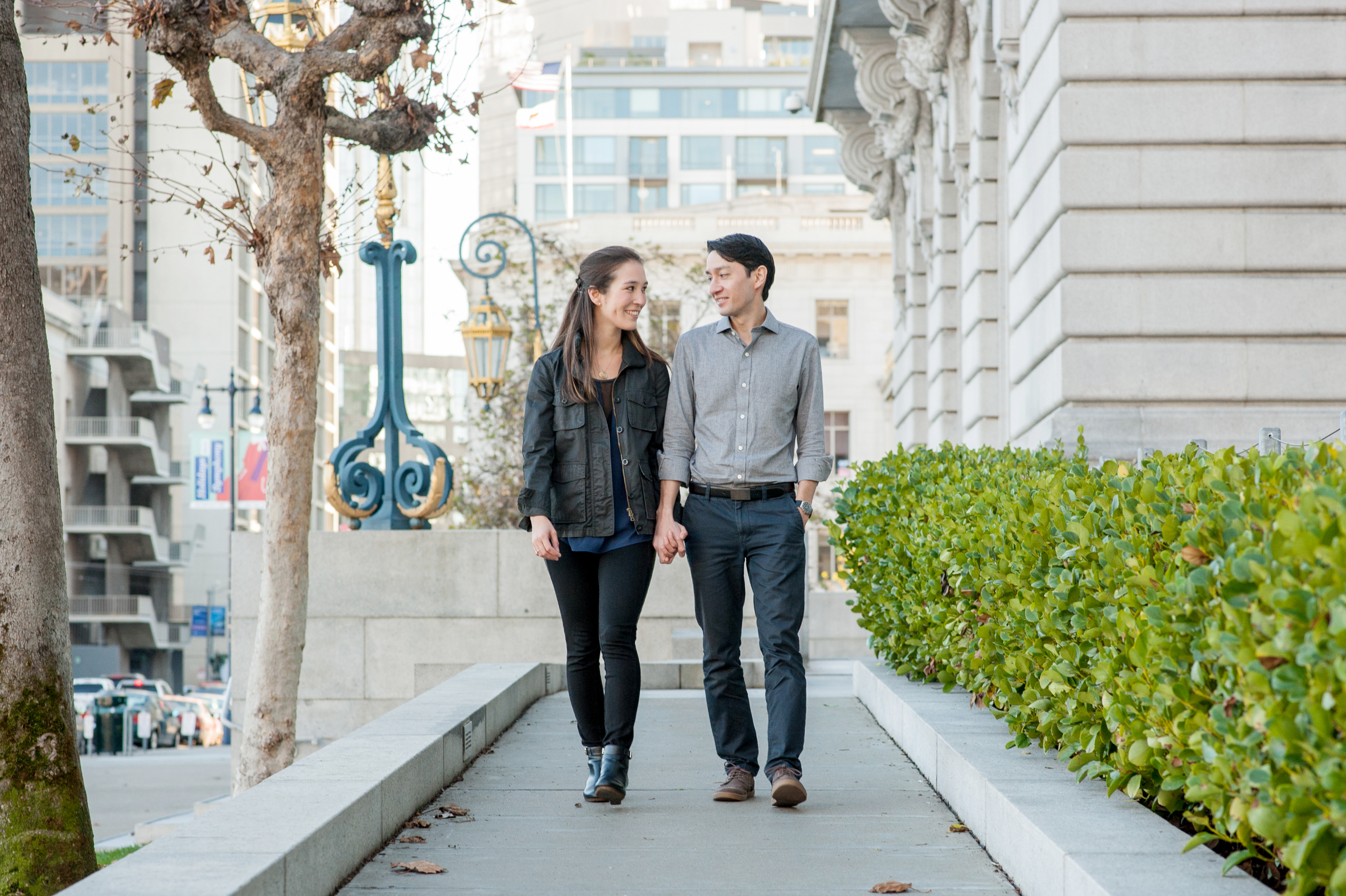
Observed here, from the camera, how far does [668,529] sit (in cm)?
593

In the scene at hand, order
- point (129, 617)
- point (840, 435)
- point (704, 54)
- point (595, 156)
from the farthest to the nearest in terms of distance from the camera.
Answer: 1. point (704, 54)
2. point (595, 156)
3. point (129, 617)
4. point (840, 435)

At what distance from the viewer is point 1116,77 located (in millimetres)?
12281

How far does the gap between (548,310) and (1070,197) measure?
876 inches

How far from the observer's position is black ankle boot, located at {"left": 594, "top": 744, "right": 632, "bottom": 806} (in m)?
6.16

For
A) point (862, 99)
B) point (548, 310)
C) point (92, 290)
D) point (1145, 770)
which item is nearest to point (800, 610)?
point (1145, 770)

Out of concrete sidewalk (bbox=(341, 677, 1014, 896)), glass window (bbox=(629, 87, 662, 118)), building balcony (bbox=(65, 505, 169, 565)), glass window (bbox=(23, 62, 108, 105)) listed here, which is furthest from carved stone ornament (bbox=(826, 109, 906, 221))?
glass window (bbox=(23, 62, 108, 105))

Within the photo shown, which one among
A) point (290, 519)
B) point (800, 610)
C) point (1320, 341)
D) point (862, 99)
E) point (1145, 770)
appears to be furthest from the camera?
point (862, 99)

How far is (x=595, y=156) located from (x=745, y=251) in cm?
8108

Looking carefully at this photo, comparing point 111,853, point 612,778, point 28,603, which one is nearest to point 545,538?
point 612,778

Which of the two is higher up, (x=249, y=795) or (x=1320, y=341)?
(x=1320, y=341)

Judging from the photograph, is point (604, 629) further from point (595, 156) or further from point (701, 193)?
point (595, 156)

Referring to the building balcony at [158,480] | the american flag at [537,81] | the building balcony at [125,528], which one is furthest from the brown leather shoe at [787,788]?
the building balcony at [158,480]

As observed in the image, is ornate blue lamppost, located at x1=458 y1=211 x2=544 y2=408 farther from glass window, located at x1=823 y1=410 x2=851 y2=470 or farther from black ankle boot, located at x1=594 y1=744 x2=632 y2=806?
glass window, located at x1=823 y1=410 x2=851 y2=470

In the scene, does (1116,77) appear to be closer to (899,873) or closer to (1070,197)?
(1070,197)
